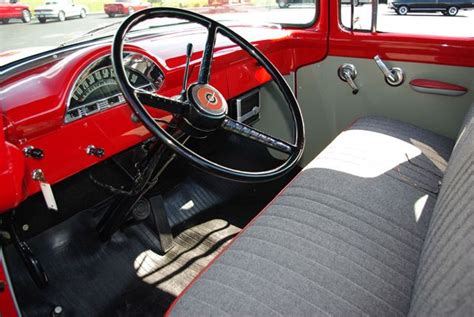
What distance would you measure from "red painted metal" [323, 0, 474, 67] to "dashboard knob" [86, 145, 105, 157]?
4.42 feet

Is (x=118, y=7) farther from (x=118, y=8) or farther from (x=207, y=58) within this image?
(x=207, y=58)

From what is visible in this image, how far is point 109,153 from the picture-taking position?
1.45 meters

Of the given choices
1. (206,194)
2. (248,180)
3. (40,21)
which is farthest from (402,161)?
(40,21)

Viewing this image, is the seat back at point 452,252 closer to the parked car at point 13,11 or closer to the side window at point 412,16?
the side window at point 412,16

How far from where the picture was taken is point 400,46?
1.98 m

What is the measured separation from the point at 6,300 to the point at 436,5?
2018 millimetres

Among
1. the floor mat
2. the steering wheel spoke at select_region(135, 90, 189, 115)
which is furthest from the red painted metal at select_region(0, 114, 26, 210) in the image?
the floor mat

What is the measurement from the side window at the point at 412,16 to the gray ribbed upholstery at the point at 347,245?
0.61 m

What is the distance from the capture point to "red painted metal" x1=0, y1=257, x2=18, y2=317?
1.19 metres

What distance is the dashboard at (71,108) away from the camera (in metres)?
1.15

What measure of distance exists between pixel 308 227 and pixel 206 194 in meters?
1.06

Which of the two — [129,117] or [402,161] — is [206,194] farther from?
[402,161]

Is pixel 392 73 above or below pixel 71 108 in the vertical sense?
below

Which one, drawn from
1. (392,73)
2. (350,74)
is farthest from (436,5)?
(350,74)
